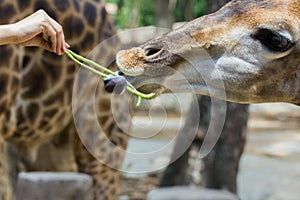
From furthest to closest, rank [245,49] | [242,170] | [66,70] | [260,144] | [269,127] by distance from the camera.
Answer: [269,127], [260,144], [242,170], [66,70], [245,49]

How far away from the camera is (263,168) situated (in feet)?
27.9

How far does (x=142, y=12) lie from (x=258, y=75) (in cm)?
2054

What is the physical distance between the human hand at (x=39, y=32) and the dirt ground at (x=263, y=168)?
3.75m

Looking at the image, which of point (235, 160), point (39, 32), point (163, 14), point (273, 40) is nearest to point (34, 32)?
point (39, 32)

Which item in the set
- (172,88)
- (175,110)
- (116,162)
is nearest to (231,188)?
(116,162)

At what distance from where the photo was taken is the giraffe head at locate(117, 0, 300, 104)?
2.47 m

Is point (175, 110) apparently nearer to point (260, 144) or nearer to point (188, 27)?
point (260, 144)

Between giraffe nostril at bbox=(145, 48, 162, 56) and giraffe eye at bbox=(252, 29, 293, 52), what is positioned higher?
giraffe eye at bbox=(252, 29, 293, 52)

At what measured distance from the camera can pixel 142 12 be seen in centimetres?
2292

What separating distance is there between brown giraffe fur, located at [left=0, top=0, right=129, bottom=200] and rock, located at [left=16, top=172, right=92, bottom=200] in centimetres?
19

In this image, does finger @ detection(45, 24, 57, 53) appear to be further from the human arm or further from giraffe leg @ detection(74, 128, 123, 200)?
giraffe leg @ detection(74, 128, 123, 200)

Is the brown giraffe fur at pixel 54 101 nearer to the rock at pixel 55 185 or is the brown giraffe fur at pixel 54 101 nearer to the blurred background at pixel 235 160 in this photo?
the rock at pixel 55 185

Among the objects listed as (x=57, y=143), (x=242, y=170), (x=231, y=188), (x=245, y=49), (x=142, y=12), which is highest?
Answer: (x=245, y=49)

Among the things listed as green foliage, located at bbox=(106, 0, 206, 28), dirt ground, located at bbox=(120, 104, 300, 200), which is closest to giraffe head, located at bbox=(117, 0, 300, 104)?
dirt ground, located at bbox=(120, 104, 300, 200)
